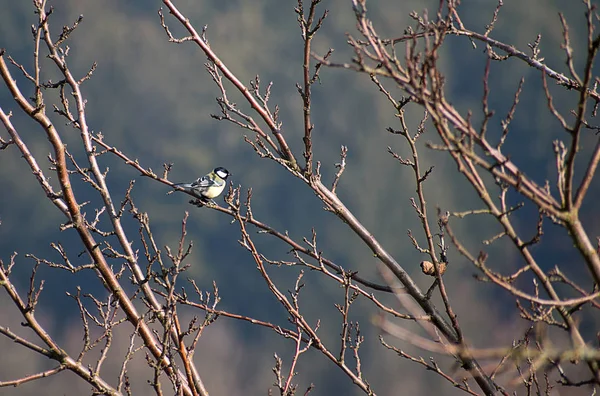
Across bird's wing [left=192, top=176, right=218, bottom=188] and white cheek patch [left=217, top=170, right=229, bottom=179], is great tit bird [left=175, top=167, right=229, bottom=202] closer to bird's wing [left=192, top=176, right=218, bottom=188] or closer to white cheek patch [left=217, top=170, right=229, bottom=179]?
bird's wing [left=192, top=176, right=218, bottom=188]

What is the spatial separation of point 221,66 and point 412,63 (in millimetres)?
1596

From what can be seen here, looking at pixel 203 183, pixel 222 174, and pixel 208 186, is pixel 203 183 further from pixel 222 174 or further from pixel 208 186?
pixel 222 174

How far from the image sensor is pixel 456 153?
1.66m

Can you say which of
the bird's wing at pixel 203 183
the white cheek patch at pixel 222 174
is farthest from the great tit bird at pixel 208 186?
the white cheek patch at pixel 222 174

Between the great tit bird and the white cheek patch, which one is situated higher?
the white cheek patch

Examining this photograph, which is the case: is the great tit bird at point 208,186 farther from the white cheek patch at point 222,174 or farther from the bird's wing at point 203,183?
the white cheek patch at point 222,174

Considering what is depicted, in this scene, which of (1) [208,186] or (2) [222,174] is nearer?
(1) [208,186]

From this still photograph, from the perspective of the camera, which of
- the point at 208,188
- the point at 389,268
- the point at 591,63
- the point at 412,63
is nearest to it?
the point at 591,63

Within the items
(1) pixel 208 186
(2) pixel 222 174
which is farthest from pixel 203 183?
(2) pixel 222 174

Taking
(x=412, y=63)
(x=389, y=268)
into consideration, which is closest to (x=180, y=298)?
(x=389, y=268)

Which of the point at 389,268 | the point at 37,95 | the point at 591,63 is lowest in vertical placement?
the point at 591,63

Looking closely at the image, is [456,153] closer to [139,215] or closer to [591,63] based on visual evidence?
[591,63]

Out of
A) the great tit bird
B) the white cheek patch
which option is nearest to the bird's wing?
the great tit bird

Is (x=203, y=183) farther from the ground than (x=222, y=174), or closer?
closer
